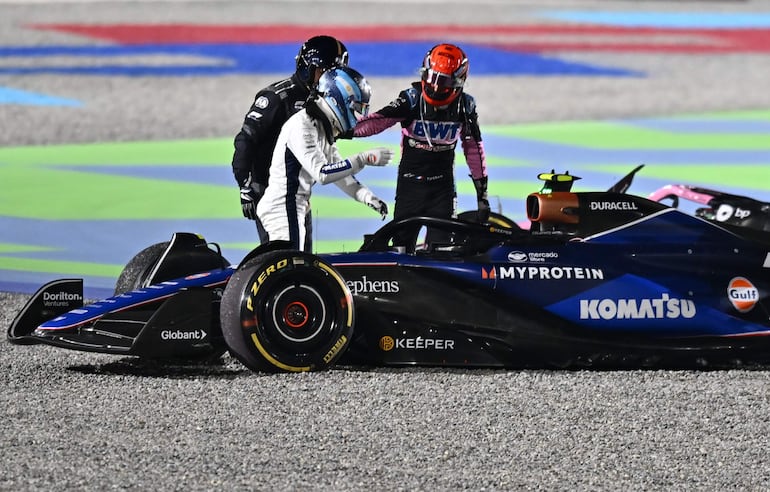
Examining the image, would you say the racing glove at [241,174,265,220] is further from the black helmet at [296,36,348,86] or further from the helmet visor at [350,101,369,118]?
the helmet visor at [350,101,369,118]

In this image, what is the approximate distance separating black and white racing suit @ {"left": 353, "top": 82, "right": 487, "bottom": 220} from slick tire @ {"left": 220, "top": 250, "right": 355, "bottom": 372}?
185 centimetres

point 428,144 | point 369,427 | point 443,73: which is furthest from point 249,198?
point 369,427

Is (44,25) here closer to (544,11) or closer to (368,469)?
(544,11)

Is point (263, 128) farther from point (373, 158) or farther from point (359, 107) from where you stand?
point (373, 158)

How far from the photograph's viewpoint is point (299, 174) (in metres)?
8.78

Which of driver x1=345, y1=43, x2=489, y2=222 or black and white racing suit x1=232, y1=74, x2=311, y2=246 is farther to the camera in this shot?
black and white racing suit x1=232, y1=74, x2=311, y2=246

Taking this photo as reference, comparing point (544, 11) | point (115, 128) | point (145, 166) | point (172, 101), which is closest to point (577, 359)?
point (145, 166)

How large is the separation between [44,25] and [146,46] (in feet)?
7.22

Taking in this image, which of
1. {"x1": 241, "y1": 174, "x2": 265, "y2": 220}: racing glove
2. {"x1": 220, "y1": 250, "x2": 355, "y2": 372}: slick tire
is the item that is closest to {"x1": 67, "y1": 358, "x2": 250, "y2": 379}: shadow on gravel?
→ {"x1": 220, "y1": 250, "x2": 355, "y2": 372}: slick tire

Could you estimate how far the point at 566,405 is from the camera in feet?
23.8

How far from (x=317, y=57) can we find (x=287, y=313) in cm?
243

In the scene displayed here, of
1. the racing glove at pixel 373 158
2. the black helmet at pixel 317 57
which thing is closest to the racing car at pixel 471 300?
the racing glove at pixel 373 158

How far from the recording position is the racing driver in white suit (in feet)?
27.9

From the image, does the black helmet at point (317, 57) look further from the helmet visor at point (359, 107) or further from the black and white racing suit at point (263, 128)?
the helmet visor at point (359, 107)
